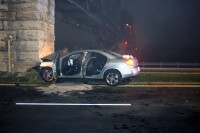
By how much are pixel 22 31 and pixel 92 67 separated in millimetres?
4284

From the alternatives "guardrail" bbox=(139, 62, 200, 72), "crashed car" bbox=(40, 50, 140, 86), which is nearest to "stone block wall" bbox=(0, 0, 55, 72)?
"crashed car" bbox=(40, 50, 140, 86)

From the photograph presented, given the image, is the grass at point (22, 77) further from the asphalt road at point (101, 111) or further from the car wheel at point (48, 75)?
the asphalt road at point (101, 111)

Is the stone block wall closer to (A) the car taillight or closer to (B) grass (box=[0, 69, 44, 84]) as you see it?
(B) grass (box=[0, 69, 44, 84])

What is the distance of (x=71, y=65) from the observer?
11.1m

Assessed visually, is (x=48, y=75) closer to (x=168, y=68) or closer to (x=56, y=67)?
(x=56, y=67)

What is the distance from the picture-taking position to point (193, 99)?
27.2 ft

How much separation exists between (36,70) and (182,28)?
77.3m

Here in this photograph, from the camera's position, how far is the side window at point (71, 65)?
36.1ft

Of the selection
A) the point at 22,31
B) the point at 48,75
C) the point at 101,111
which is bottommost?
the point at 101,111

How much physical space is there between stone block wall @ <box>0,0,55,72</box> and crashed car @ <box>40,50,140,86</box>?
6.85ft

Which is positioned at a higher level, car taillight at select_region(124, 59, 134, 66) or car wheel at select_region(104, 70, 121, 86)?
car taillight at select_region(124, 59, 134, 66)

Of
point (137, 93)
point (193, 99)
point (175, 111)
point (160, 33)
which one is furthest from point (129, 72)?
point (160, 33)

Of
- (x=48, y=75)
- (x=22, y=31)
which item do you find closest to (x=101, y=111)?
(x=48, y=75)

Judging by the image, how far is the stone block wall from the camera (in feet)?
43.1
